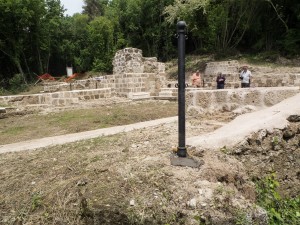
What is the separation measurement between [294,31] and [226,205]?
2223 cm

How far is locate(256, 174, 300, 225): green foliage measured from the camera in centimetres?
250

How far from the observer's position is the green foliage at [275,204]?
2.50 m

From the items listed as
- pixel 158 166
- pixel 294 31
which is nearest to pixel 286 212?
pixel 158 166

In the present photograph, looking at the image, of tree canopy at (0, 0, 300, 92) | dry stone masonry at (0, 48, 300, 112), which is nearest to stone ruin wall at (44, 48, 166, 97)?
dry stone masonry at (0, 48, 300, 112)

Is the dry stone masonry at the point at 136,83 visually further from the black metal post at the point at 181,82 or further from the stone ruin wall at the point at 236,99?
the black metal post at the point at 181,82

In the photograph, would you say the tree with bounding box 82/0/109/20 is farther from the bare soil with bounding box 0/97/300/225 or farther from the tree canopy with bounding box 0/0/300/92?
the bare soil with bounding box 0/97/300/225

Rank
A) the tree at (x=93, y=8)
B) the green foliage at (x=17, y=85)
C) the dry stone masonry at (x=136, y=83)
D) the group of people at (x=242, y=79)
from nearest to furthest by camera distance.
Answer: the group of people at (x=242, y=79) < the dry stone masonry at (x=136, y=83) < the green foliage at (x=17, y=85) < the tree at (x=93, y=8)

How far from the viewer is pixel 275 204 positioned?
2.68 meters

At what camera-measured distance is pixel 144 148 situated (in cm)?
326

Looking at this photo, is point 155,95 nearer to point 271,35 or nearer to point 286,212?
point 286,212

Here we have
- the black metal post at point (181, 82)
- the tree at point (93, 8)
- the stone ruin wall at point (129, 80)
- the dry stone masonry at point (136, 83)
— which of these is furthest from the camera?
the tree at point (93, 8)

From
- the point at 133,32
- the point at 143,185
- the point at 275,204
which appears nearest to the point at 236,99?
the point at 275,204

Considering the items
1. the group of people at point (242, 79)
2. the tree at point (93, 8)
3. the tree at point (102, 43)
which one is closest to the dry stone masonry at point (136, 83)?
the group of people at point (242, 79)

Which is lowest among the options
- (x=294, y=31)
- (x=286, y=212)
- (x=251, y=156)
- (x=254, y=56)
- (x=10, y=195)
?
(x=286, y=212)
